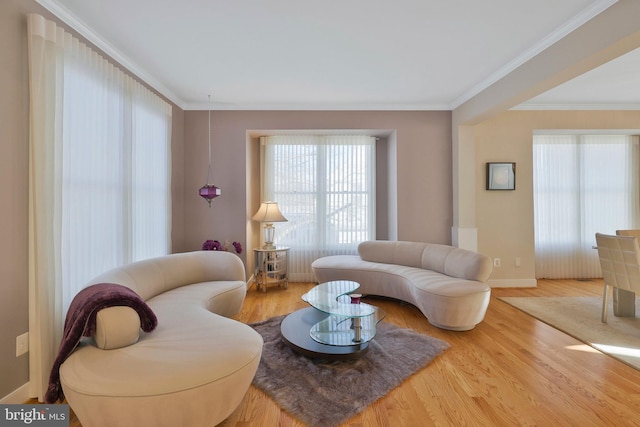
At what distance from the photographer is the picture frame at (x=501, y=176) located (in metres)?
4.17

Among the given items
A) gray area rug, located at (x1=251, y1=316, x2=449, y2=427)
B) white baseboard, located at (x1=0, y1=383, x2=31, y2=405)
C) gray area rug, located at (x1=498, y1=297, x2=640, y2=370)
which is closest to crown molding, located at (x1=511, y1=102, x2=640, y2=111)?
gray area rug, located at (x1=498, y1=297, x2=640, y2=370)

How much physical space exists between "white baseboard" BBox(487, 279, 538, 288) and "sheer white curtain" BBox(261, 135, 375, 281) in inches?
74.7

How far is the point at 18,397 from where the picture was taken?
1.75 m

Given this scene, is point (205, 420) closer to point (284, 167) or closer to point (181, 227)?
point (181, 227)

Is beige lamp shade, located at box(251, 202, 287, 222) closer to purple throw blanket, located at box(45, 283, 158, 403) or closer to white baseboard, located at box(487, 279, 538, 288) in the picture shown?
purple throw blanket, located at box(45, 283, 158, 403)

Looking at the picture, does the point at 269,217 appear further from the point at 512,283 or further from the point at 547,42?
the point at 512,283

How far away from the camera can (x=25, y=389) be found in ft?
5.89

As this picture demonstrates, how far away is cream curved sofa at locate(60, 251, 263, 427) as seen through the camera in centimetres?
126

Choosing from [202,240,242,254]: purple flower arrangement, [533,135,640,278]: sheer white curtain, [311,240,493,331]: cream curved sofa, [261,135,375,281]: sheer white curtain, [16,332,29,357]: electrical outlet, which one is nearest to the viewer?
[16,332,29,357]: electrical outlet

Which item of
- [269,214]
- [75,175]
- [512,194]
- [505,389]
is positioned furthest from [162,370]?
[512,194]

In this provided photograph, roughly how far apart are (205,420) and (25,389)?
1.37m

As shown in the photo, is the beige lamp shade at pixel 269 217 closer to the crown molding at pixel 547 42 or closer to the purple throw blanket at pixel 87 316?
the purple throw blanket at pixel 87 316

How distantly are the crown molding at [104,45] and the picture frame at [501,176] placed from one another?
15.0ft

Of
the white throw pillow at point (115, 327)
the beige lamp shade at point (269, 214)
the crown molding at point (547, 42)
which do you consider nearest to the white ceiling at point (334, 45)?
the crown molding at point (547, 42)
